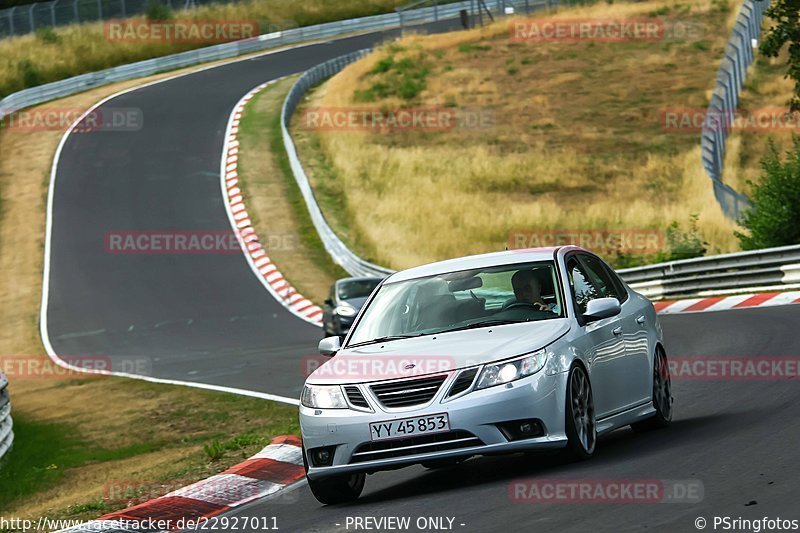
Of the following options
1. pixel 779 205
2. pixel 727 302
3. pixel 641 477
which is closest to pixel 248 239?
pixel 779 205

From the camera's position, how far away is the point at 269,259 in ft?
124

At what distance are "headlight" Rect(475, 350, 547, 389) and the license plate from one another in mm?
324

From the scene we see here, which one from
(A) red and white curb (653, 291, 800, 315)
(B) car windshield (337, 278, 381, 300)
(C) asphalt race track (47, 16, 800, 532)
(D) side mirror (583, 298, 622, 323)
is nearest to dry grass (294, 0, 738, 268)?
(C) asphalt race track (47, 16, 800, 532)

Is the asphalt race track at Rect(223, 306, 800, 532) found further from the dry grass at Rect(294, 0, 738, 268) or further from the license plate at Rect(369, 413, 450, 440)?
the dry grass at Rect(294, 0, 738, 268)

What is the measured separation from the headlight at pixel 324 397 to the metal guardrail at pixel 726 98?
2568 centimetres

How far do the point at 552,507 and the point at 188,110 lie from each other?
161ft

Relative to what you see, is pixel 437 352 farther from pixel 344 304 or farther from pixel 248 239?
pixel 248 239

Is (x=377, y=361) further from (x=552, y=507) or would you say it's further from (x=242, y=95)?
(x=242, y=95)

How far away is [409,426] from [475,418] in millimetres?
428

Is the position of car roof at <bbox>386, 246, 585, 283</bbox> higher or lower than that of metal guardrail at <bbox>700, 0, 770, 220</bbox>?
higher

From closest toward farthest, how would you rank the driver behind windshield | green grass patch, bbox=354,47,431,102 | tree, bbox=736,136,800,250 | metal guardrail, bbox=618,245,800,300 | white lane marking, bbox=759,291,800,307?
1. the driver behind windshield
2. white lane marking, bbox=759,291,800,307
3. metal guardrail, bbox=618,245,800,300
4. tree, bbox=736,136,800,250
5. green grass patch, bbox=354,47,431,102

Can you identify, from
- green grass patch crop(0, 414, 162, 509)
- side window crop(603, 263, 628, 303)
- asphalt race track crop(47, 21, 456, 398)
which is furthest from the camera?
asphalt race track crop(47, 21, 456, 398)

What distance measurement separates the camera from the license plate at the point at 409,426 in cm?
852

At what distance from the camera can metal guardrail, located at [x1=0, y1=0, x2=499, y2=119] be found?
58.4 m
